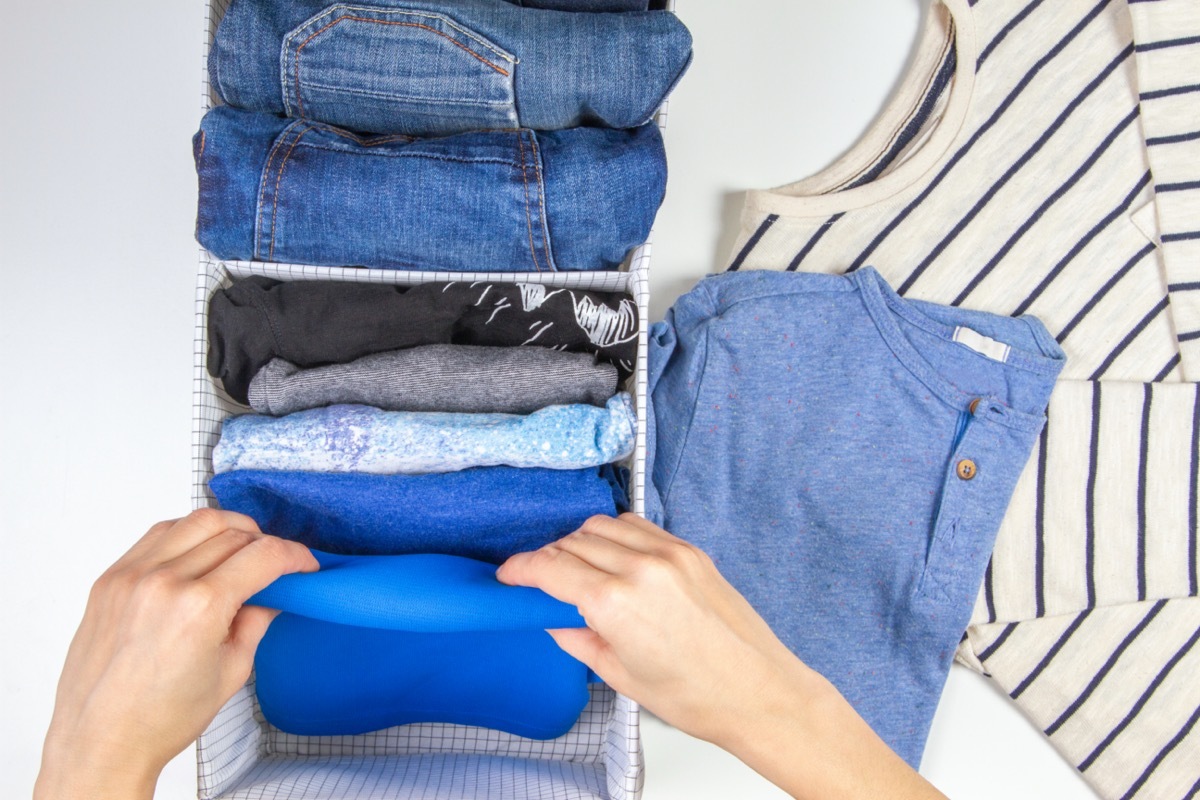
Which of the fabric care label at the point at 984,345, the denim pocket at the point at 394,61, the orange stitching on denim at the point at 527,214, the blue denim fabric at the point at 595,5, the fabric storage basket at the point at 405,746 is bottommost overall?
the fabric storage basket at the point at 405,746

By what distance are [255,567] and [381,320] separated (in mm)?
292

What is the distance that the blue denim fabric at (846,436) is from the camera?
3.49ft

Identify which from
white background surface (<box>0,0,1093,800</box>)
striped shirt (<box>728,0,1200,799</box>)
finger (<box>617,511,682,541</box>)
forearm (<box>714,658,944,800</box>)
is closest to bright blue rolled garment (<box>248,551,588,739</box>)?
finger (<box>617,511,682,541</box>)

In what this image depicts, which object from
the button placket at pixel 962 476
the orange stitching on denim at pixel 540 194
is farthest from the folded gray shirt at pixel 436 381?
the button placket at pixel 962 476

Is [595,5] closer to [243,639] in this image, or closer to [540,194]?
[540,194]

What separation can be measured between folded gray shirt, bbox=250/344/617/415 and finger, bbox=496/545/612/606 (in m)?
0.19

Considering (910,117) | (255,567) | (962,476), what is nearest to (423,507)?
(255,567)

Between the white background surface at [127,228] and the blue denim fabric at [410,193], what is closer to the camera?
the blue denim fabric at [410,193]

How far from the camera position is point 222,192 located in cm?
86

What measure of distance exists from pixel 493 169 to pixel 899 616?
31.8 inches

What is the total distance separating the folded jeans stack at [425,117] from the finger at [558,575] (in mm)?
343

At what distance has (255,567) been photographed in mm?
743

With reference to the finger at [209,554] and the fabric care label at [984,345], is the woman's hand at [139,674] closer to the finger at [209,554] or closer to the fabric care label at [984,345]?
the finger at [209,554]

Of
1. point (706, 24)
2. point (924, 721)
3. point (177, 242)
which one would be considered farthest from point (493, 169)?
point (924, 721)
